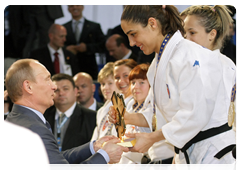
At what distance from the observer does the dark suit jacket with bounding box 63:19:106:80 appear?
5.53 m

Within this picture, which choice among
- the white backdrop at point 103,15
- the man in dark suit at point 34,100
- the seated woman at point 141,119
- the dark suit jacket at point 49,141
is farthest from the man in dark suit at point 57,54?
the dark suit jacket at point 49,141

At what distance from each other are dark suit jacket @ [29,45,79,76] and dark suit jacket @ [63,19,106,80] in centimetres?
12

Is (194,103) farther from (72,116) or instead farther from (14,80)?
(72,116)

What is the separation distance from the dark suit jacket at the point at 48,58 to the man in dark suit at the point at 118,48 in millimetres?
710

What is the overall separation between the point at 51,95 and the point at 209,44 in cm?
133

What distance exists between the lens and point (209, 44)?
Answer: 239cm

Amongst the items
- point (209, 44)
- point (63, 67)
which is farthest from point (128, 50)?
point (209, 44)

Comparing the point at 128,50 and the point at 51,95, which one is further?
the point at 128,50

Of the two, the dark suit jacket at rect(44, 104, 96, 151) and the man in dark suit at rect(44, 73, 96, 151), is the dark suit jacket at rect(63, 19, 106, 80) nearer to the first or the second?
the man in dark suit at rect(44, 73, 96, 151)

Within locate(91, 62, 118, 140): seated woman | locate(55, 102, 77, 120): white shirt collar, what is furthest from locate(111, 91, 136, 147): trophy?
locate(55, 102, 77, 120): white shirt collar

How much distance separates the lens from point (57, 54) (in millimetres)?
5418

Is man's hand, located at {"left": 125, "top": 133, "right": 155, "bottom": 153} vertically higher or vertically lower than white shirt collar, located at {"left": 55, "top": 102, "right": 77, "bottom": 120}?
higher

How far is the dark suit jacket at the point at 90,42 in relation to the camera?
5527 millimetres

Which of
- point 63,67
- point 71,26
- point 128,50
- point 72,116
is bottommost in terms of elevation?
point 72,116
